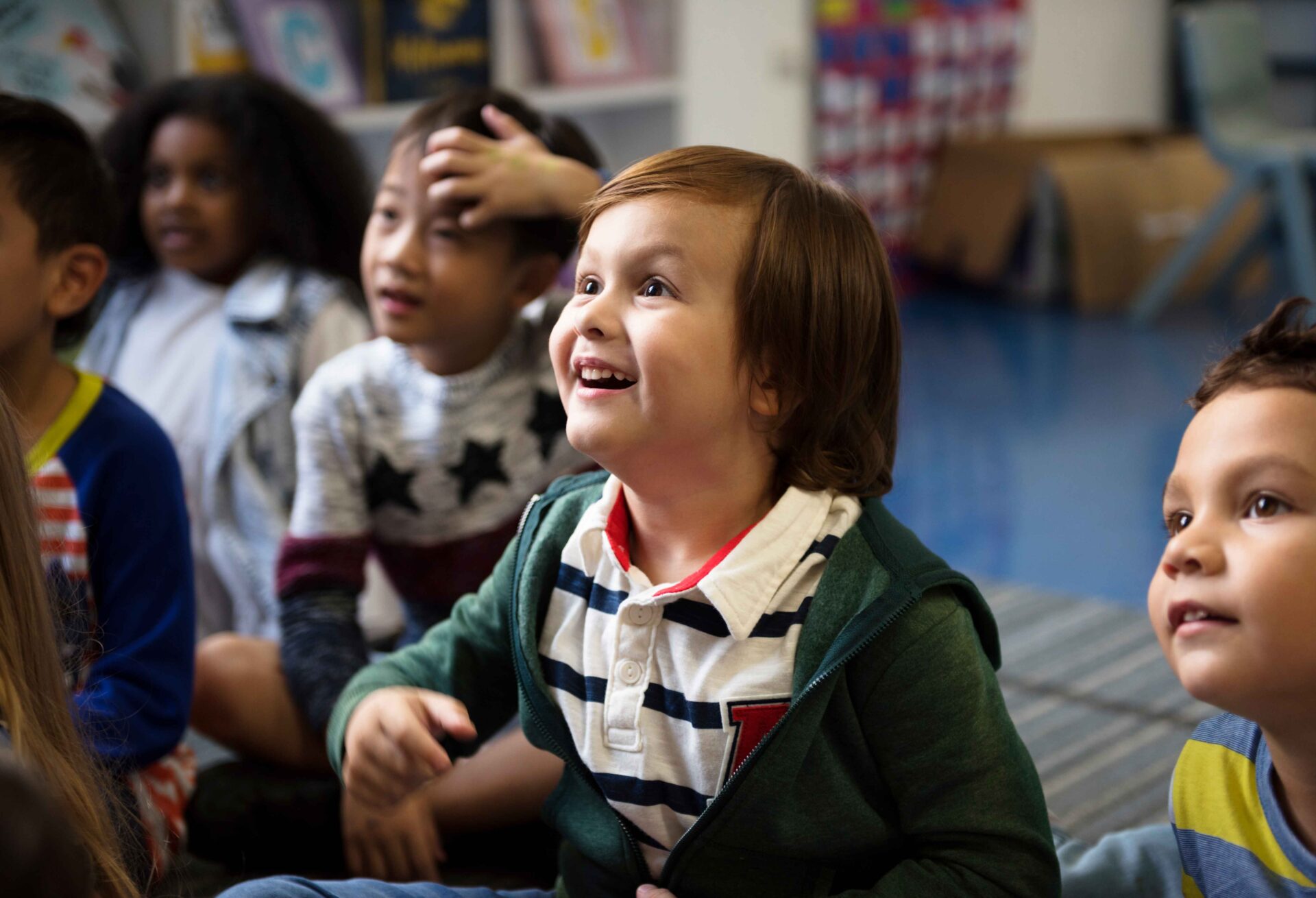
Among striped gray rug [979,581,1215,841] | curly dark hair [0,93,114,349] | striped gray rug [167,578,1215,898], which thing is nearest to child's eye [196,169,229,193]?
curly dark hair [0,93,114,349]

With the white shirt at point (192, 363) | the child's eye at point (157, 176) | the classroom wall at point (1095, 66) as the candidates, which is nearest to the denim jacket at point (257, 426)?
the white shirt at point (192, 363)

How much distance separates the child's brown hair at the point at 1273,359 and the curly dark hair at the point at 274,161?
39.9 inches

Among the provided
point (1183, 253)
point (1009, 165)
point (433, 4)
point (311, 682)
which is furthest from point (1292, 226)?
point (311, 682)

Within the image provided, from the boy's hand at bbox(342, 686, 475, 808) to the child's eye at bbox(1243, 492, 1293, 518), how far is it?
0.41 meters

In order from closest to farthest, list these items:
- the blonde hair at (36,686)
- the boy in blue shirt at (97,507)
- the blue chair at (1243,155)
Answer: the blonde hair at (36,686) < the boy in blue shirt at (97,507) < the blue chair at (1243,155)

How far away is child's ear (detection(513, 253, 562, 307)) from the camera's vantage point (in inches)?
44.5

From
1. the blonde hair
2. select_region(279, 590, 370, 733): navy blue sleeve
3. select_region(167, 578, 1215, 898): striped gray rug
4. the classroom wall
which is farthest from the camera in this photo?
the classroom wall

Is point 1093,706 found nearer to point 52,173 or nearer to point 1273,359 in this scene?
point 1273,359

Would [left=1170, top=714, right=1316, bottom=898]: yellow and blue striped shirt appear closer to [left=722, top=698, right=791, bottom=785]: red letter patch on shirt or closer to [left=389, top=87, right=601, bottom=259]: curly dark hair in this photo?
[left=722, top=698, right=791, bottom=785]: red letter patch on shirt

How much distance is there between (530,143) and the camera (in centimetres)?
109

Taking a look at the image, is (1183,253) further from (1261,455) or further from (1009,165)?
(1261,455)

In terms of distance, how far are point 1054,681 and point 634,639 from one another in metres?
0.93

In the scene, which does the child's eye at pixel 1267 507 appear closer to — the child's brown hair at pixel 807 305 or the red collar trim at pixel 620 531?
the child's brown hair at pixel 807 305

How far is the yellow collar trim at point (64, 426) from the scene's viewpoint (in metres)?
0.97
